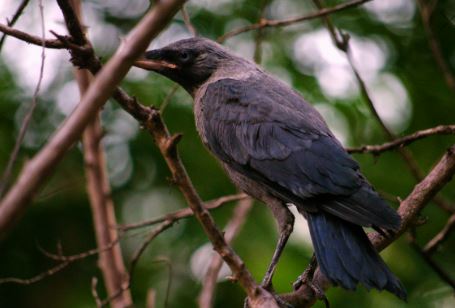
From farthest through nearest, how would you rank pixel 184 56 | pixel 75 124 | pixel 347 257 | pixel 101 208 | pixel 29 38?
pixel 101 208, pixel 184 56, pixel 347 257, pixel 29 38, pixel 75 124

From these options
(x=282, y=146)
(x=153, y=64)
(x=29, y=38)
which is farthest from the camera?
(x=153, y=64)

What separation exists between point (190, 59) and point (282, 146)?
3.74 feet

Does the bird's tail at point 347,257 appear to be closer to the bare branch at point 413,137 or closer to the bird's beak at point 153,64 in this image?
the bare branch at point 413,137

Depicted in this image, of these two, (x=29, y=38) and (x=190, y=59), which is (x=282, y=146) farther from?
(x=29, y=38)

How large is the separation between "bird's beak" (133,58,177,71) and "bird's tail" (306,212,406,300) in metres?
1.39

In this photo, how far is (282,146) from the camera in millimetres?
4523

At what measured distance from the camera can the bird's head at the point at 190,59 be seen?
5180 millimetres

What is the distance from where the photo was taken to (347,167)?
4.23 meters

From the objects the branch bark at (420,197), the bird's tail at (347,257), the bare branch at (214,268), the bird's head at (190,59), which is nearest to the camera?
the bird's tail at (347,257)

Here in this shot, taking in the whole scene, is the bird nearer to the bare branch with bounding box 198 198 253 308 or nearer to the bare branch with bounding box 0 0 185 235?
the bare branch with bounding box 198 198 253 308

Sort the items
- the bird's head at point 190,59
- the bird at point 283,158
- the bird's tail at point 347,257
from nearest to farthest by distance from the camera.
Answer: the bird's tail at point 347,257 < the bird at point 283,158 < the bird's head at point 190,59

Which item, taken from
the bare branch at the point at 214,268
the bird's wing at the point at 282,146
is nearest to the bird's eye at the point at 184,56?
the bird's wing at the point at 282,146

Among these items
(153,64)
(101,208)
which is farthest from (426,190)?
(101,208)

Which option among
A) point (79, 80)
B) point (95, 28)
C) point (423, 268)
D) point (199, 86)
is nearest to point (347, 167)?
point (199, 86)
